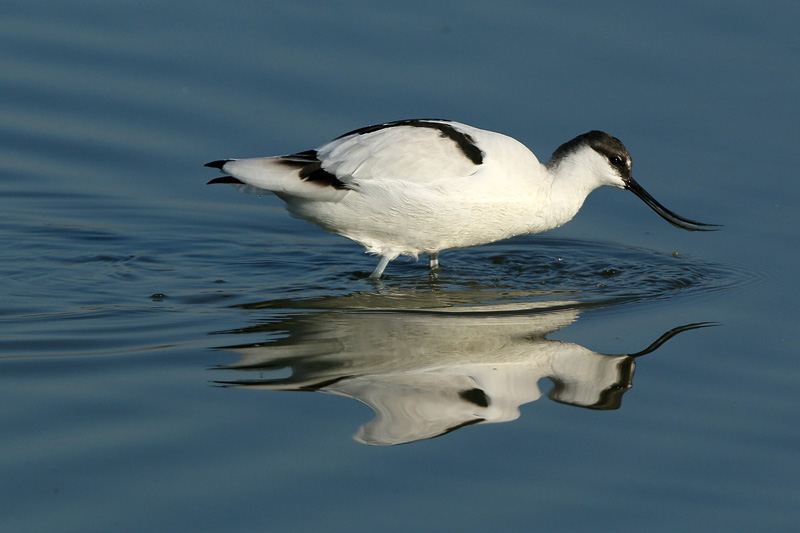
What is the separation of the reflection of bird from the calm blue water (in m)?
0.39

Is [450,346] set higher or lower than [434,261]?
lower

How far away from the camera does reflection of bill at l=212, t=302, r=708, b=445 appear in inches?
212

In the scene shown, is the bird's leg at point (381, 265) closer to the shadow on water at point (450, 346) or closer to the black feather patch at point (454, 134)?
the shadow on water at point (450, 346)

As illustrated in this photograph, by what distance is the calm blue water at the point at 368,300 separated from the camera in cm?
464

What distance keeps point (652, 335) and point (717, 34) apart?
430cm

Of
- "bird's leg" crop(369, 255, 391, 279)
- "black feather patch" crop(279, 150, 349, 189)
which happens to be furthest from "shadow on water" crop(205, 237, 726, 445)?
"black feather patch" crop(279, 150, 349, 189)

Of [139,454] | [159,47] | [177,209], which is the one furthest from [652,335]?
[159,47]

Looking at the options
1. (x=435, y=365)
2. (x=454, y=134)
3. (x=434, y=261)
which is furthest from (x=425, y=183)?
(x=435, y=365)

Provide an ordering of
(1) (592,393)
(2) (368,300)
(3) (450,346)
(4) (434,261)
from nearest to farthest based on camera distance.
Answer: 1. (1) (592,393)
2. (3) (450,346)
3. (2) (368,300)
4. (4) (434,261)

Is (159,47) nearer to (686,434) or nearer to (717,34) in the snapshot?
(717,34)

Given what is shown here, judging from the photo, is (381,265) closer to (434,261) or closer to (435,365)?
(434,261)

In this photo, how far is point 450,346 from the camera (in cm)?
625

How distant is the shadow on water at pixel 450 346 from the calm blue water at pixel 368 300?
22mm

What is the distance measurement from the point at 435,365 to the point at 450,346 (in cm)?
33
